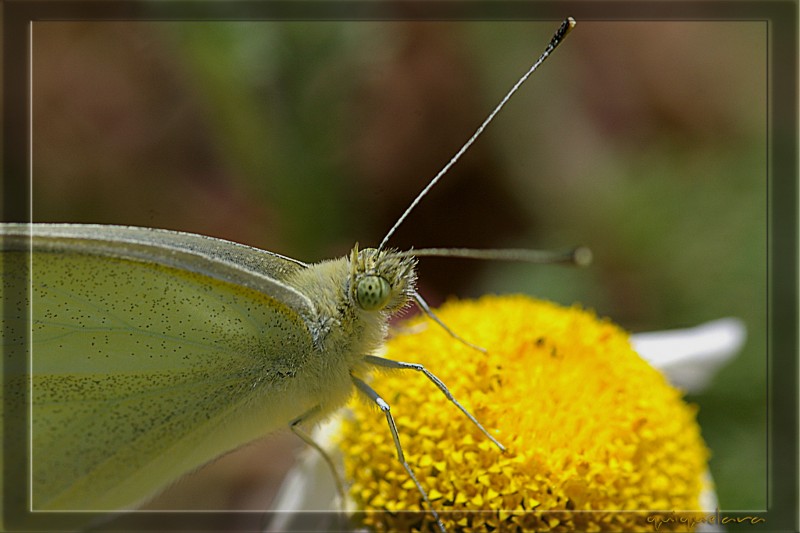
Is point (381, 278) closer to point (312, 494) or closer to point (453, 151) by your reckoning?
point (312, 494)

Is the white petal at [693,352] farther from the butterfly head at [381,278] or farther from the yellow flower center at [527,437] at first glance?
the butterfly head at [381,278]

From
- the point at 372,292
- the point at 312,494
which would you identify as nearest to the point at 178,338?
the point at 372,292

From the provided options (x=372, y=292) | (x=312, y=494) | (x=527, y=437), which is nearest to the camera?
(x=372, y=292)

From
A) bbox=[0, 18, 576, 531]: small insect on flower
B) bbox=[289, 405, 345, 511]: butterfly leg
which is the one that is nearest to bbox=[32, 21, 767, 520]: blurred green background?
bbox=[289, 405, 345, 511]: butterfly leg

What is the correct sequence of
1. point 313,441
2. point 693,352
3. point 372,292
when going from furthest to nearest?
point 693,352 → point 313,441 → point 372,292

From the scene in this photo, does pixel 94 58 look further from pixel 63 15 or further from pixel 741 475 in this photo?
pixel 741 475

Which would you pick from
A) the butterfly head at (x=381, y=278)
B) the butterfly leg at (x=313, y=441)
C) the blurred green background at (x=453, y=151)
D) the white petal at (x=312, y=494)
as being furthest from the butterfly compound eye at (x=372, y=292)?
the blurred green background at (x=453, y=151)

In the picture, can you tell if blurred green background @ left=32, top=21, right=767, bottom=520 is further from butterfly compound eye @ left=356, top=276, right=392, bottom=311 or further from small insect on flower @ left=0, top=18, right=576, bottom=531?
butterfly compound eye @ left=356, top=276, right=392, bottom=311
